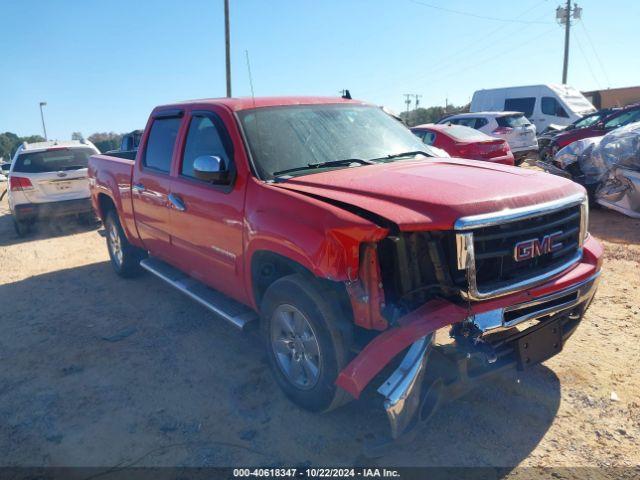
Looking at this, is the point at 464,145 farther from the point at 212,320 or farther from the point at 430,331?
the point at 430,331

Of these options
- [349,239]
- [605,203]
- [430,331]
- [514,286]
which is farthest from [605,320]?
[605,203]

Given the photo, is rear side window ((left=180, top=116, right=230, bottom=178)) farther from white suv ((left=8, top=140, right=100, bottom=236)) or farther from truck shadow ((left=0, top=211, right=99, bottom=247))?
truck shadow ((left=0, top=211, right=99, bottom=247))

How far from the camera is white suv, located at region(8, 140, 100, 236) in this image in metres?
9.54

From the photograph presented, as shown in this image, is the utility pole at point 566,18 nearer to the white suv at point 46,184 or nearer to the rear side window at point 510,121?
the rear side window at point 510,121

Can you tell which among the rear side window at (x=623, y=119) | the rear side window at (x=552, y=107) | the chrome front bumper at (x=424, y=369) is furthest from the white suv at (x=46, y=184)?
the rear side window at (x=552, y=107)

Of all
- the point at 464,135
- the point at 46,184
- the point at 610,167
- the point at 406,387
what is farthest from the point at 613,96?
the point at 406,387

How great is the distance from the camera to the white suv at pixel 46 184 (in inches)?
376

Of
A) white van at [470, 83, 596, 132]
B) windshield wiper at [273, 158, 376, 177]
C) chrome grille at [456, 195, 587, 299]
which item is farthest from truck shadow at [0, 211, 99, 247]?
white van at [470, 83, 596, 132]

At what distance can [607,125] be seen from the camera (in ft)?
39.8

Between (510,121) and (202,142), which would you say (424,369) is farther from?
(510,121)

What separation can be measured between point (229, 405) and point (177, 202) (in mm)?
1813

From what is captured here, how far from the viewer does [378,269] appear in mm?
2656

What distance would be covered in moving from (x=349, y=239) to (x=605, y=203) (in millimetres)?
7662

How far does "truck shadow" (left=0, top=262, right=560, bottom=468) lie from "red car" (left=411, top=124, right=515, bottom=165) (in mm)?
7187
